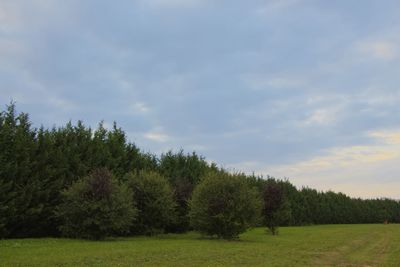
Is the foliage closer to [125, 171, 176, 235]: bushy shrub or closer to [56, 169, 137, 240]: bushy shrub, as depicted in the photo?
[125, 171, 176, 235]: bushy shrub

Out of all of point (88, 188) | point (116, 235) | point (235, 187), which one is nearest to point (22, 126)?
point (88, 188)

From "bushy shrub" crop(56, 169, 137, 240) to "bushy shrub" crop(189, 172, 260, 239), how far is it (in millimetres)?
4311

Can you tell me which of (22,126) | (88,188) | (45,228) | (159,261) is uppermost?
(22,126)

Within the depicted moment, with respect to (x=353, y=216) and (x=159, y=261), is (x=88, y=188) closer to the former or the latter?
(x=159, y=261)

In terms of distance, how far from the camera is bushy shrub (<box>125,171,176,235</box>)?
32.2m

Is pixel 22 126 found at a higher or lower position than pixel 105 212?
higher

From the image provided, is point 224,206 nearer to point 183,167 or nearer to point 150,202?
point 150,202

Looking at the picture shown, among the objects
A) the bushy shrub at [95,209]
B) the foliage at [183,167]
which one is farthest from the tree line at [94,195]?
the foliage at [183,167]

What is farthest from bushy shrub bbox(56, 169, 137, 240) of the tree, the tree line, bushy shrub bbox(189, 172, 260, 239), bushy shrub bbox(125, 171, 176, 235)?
the tree

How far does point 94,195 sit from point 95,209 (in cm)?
85

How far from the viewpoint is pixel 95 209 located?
26.9 m

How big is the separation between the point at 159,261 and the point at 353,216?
66.1m

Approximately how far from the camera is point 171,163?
47469 millimetres

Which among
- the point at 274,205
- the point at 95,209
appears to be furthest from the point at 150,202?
the point at 274,205
